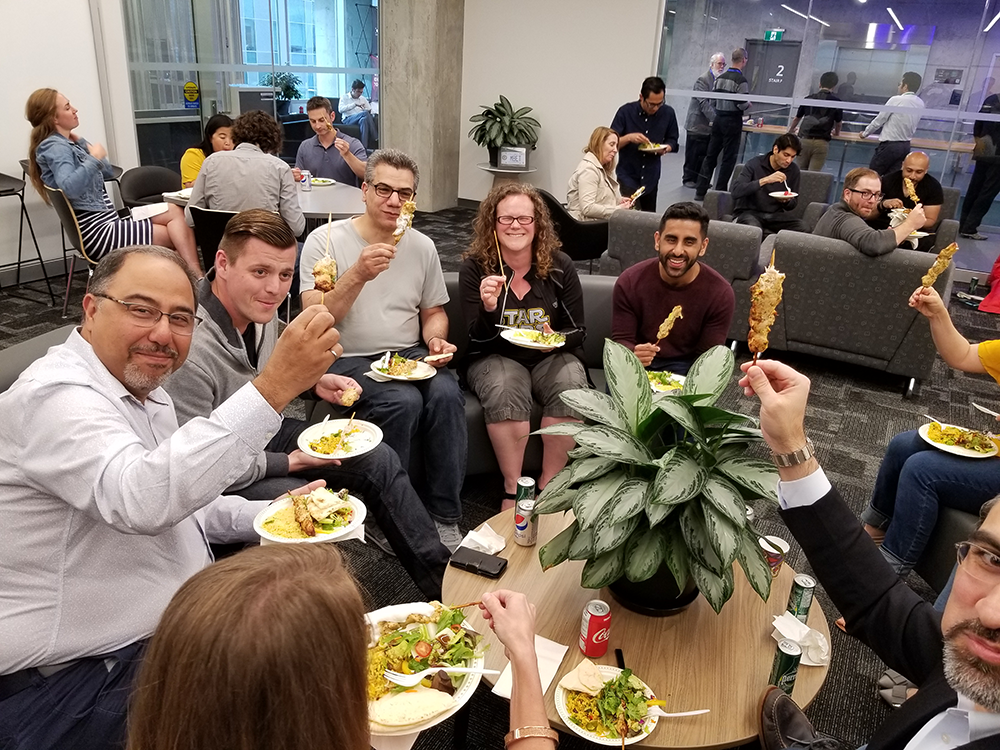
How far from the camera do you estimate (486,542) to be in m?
2.06

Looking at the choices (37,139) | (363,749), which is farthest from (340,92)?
(363,749)

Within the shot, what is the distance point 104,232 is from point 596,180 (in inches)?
136

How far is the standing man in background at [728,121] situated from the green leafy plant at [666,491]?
6775mm

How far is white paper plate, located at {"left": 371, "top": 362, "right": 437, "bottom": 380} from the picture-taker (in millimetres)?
2730

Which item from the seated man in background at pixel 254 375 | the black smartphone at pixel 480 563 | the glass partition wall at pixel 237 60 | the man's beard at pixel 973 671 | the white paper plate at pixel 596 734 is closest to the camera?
the man's beard at pixel 973 671

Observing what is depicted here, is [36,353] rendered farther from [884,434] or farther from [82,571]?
[884,434]

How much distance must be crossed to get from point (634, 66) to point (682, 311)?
544cm

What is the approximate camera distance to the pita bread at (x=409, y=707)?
53.7 inches

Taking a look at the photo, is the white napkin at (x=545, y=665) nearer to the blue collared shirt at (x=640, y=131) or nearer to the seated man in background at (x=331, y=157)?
the seated man in background at (x=331, y=157)

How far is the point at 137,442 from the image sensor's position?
1.38 metres

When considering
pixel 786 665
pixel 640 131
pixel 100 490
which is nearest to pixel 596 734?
pixel 786 665

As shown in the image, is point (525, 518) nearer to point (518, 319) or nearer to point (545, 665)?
point (545, 665)

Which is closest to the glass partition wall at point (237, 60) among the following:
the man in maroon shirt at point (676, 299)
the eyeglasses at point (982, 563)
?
the man in maroon shirt at point (676, 299)

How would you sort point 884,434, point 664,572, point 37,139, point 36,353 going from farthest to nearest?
point 37,139 → point 884,434 → point 36,353 → point 664,572
